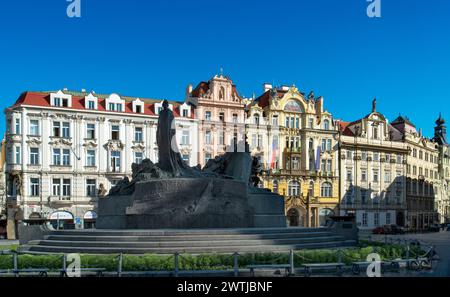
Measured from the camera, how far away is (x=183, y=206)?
21.5 metres

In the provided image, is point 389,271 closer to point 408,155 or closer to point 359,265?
point 359,265

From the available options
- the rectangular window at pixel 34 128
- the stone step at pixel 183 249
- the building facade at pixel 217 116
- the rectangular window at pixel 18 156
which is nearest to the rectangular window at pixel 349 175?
the building facade at pixel 217 116

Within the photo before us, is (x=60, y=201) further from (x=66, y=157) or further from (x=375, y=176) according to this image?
(x=375, y=176)

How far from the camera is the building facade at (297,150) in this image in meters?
59.5

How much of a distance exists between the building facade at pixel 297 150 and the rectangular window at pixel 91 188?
1726cm

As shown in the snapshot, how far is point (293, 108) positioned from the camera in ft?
204

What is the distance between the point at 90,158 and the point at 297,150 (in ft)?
75.5

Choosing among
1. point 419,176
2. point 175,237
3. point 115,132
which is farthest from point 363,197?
point 175,237

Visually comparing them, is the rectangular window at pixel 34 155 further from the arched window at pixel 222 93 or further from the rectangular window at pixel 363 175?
the rectangular window at pixel 363 175

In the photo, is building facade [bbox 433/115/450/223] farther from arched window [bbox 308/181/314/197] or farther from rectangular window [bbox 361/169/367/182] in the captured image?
arched window [bbox 308/181/314/197]

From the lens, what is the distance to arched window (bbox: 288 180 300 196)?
6056 cm

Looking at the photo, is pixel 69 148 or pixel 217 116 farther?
pixel 217 116

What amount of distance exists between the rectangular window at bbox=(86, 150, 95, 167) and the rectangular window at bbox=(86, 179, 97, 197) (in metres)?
1.51
